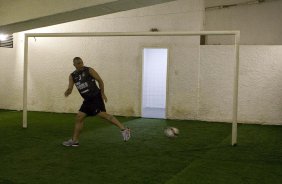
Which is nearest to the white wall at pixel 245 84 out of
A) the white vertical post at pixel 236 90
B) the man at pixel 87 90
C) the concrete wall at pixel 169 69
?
the concrete wall at pixel 169 69

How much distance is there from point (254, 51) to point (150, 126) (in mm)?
3720

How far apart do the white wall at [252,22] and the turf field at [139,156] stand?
2648mm

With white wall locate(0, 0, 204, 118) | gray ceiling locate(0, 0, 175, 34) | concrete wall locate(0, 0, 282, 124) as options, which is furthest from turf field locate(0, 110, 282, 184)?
gray ceiling locate(0, 0, 175, 34)

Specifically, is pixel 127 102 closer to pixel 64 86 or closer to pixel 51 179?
pixel 64 86

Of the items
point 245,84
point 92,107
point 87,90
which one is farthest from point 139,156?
point 245,84

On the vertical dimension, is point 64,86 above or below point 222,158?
above

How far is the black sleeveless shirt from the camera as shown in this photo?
25.8 feet

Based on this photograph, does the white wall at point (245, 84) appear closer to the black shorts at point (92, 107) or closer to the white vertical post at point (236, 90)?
the white vertical post at point (236, 90)

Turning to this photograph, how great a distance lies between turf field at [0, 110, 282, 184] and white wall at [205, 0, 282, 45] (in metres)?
2.65

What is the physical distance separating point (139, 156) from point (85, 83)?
5.71ft

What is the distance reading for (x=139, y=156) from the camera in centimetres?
729

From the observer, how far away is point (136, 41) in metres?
13.1

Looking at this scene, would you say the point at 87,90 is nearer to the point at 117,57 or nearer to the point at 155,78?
the point at 117,57

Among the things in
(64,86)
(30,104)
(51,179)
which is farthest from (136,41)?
(51,179)
